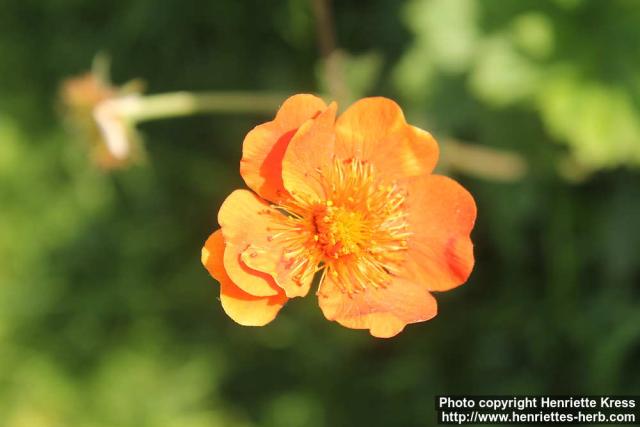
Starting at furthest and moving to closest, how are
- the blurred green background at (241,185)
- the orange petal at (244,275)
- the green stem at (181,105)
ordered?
1. the blurred green background at (241,185)
2. the green stem at (181,105)
3. the orange petal at (244,275)

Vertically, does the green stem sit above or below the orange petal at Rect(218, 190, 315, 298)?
above

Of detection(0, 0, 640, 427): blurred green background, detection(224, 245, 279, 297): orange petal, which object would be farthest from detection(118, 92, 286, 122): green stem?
detection(224, 245, 279, 297): orange petal

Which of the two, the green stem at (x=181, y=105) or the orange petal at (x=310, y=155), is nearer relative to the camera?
the orange petal at (x=310, y=155)

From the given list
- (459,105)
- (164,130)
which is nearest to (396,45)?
(459,105)

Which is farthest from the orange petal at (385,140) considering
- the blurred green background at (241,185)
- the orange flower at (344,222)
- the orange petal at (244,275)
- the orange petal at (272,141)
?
the blurred green background at (241,185)

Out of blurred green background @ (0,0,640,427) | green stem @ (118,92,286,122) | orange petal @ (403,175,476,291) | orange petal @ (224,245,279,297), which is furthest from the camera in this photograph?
blurred green background @ (0,0,640,427)

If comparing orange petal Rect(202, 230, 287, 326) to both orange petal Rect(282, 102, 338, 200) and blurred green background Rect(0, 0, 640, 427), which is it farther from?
blurred green background Rect(0, 0, 640, 427)

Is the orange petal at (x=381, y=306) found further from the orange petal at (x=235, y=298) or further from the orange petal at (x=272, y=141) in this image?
the orange petal at (x=272, y=141)
